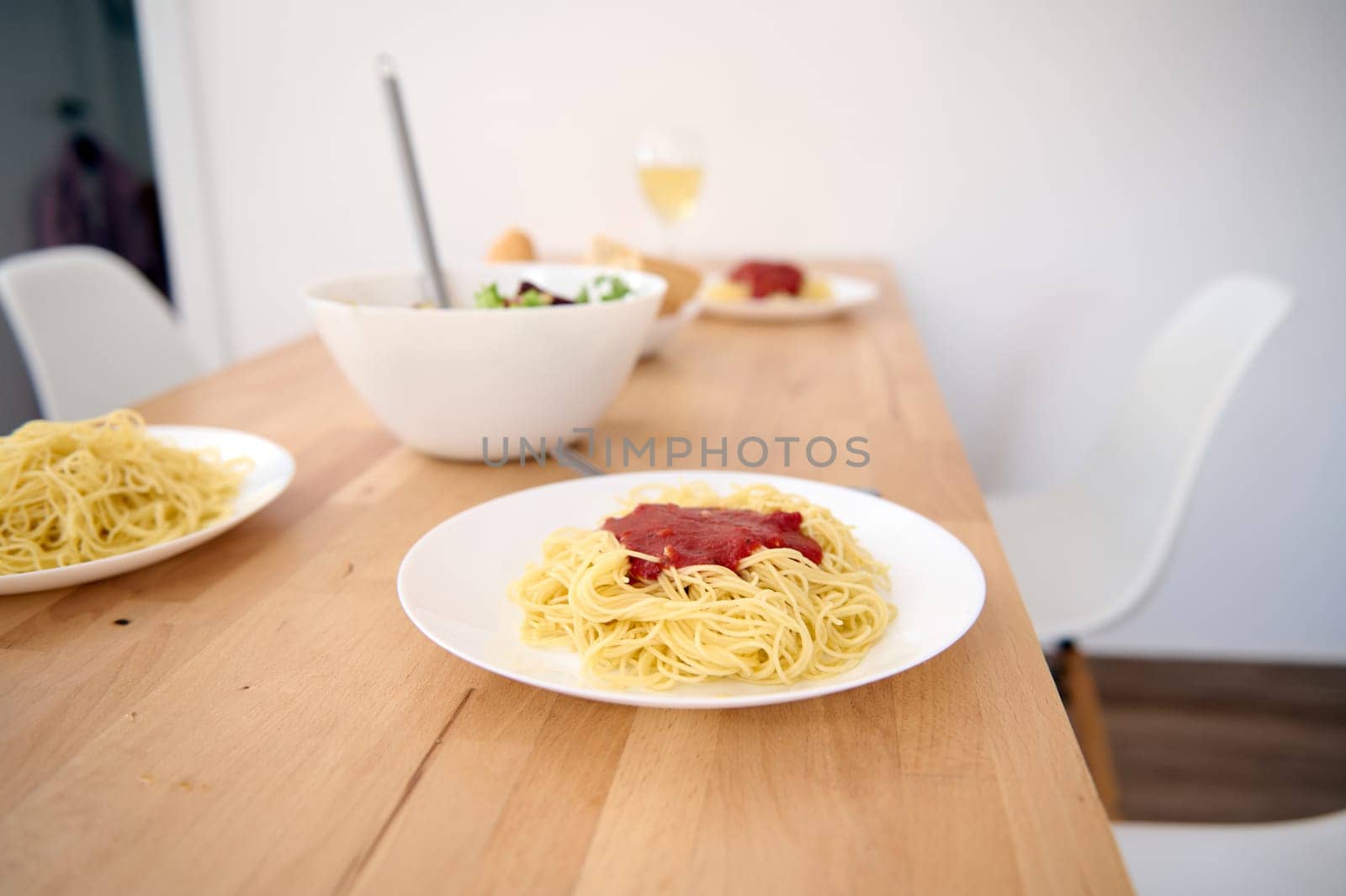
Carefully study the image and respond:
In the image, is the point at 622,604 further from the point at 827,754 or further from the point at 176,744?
the point at 176,744

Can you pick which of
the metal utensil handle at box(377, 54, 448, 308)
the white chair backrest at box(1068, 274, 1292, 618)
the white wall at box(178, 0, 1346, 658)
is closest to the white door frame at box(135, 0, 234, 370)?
the white wall at box(178, 0, 1346, 658)

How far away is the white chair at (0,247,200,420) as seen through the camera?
1.57m

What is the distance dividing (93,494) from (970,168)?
2.01 metres

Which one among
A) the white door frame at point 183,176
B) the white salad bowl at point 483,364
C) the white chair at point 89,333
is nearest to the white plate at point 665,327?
the white salad bowl at point 483,364

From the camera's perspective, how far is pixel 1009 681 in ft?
1.88

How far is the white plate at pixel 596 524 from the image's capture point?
51 centimetres

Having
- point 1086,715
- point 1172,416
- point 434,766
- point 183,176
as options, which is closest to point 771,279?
point 1172,416

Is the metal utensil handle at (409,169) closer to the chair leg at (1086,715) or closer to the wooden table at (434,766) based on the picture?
the wooden table at (434,766)

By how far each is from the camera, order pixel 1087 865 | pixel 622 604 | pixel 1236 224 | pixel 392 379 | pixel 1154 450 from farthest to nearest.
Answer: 1. pixel 1236 224
2. pixel 1154 450
3. pixel 392 379
4. pixel 622 604
5. pixel 1087 865

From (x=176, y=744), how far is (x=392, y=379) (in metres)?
0.43

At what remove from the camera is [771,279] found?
166 centimetres

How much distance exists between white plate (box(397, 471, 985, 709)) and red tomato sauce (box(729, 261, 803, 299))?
922 millimetres

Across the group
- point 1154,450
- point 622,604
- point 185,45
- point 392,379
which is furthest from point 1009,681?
point 185,45

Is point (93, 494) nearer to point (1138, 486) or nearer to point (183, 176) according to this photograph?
point (1138, 486)
